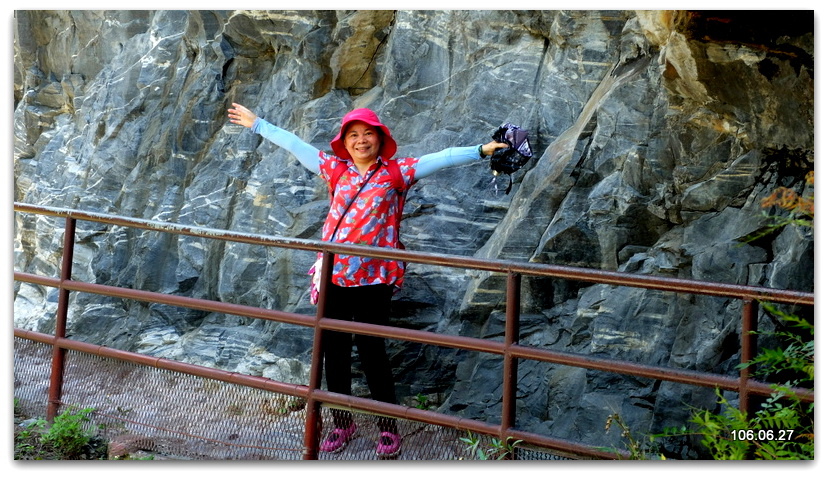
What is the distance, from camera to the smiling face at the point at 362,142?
14.7 feet

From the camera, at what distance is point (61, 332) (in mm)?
4660

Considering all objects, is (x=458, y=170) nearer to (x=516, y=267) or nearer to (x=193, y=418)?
(x=516, y=267)

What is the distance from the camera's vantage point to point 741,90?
158 inches

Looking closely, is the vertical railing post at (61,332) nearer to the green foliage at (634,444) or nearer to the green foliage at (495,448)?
the green foliage at (495,448)

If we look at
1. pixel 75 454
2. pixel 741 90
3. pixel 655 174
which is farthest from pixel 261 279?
pixel 741 90

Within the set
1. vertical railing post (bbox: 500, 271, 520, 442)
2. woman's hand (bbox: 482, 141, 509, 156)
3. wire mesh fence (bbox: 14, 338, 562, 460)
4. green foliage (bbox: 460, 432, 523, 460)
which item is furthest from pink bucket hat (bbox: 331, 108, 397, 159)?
green foliage (bbox: 460, 432, 523, 460)

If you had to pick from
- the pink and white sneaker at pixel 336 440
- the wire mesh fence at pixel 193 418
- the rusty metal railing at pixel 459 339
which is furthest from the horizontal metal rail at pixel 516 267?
the pink and white sneaker at pixel 336 440

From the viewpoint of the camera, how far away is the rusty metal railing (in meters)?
3.37

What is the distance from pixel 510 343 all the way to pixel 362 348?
930 mm

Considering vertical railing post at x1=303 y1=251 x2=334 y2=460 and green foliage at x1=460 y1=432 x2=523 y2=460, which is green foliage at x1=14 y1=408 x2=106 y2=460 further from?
green foliage at x1=460 y1=432 x2=523 y2=460

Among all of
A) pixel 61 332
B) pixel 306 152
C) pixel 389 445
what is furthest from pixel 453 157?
pixel 61 332

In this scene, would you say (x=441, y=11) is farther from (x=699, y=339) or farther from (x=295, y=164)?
(x=699, y=339)

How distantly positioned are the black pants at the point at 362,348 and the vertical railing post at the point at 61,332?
50.2 inches

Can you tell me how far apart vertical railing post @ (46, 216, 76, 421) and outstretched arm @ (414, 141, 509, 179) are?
1665 millimetres
